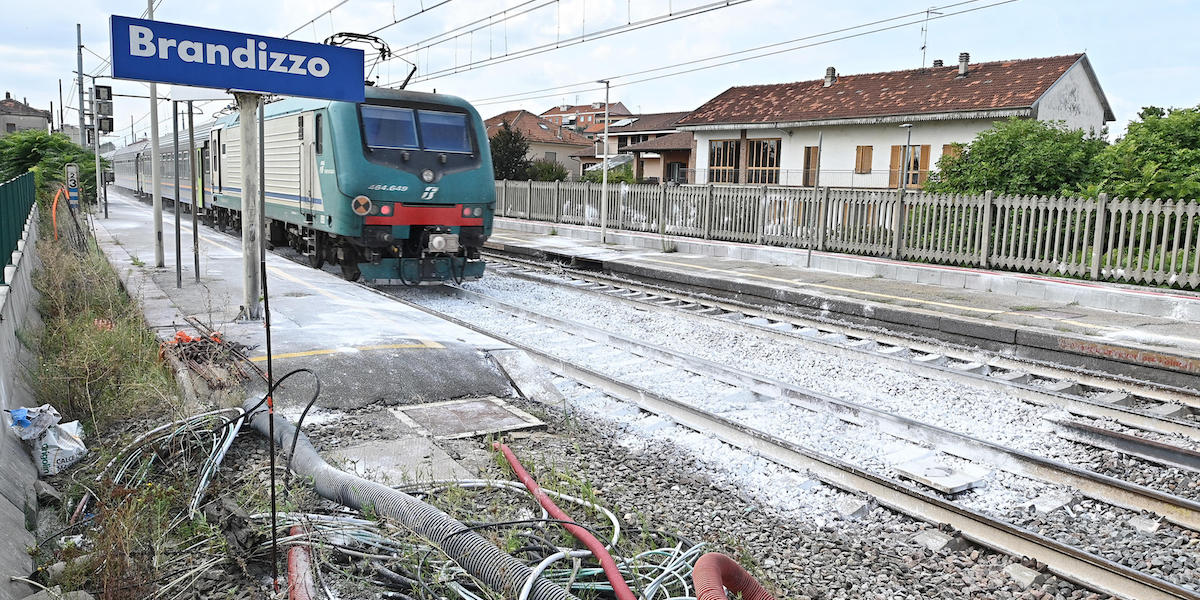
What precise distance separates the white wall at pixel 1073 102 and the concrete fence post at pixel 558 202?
1558cm

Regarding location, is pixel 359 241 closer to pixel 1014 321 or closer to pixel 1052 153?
pixel 1014 321

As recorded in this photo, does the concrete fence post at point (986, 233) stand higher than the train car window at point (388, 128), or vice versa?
the train car window at point (388, 128)

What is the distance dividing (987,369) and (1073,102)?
2686 centimetres

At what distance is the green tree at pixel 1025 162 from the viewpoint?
16500mm

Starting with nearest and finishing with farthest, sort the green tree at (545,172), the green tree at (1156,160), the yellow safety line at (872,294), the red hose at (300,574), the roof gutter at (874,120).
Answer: the red hose at (300,574) → the yellow safety line at (872,294) → the green tree at (1156,160) → the roof gutter at (874,120) → the green tree at (545,172)

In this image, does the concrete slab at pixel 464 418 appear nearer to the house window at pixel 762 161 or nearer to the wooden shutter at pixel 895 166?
the wooden shutter at pixel 895 166

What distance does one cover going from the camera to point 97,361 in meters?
6.76

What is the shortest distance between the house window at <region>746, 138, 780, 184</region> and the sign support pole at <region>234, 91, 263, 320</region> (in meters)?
26.9

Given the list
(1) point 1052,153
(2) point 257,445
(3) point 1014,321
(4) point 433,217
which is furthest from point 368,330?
(1) point 1052,153

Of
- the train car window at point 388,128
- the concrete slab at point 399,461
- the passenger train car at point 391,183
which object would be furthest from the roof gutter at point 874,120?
the concrete slab at point 399,461

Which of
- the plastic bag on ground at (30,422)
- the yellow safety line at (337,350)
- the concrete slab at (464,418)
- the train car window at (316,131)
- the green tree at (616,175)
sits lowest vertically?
the concrete slab at (464,418)

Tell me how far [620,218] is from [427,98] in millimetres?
12474

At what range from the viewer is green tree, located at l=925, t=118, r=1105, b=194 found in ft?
54.1

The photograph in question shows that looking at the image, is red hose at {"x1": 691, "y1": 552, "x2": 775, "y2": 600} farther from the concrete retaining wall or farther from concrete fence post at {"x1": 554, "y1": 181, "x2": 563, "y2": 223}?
concrete fence post at {"x1": 554, "y1": 181, "x2": 563, "y2": 223}
